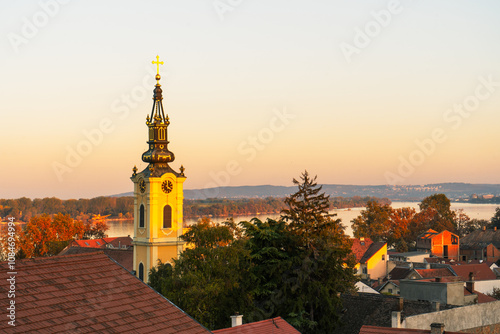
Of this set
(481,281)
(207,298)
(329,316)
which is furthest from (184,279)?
(481,281)

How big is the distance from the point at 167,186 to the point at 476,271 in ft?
87.9

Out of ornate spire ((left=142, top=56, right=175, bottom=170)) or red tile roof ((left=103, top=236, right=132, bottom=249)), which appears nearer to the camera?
ornate spire ((left=142, top=56, right=175, bottom=170))

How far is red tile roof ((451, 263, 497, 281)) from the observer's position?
179 feet

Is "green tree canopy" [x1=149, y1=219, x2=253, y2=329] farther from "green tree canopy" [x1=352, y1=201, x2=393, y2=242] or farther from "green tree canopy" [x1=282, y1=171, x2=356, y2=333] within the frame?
"green tree canopy" [x1=352, y1=201, x2=393, y2=242]

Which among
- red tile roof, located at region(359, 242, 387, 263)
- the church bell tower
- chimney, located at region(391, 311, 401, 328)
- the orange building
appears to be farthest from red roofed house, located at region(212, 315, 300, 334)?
the orange building

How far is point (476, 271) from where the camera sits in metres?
57.3

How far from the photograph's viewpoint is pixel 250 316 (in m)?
28.9

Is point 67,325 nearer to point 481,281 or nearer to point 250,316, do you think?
point 250,316

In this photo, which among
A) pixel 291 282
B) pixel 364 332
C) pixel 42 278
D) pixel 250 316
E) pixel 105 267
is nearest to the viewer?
pixel 42 278

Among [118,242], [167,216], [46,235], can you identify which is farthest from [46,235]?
[167,216]

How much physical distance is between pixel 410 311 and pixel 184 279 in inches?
402

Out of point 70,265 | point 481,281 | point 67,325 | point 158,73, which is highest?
point 158,73

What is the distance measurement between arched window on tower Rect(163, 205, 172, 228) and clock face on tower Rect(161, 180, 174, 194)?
1.07m

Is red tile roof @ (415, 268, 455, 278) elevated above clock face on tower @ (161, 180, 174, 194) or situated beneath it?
situated beneath
